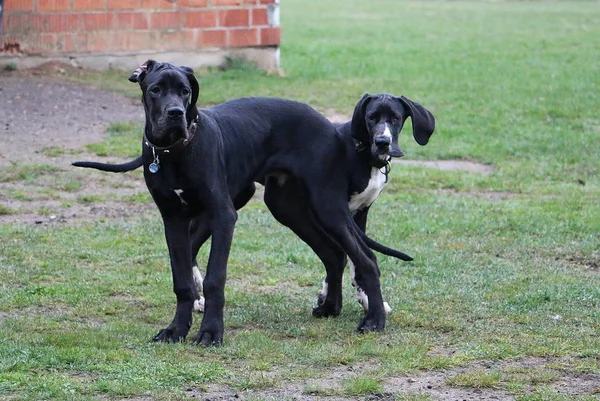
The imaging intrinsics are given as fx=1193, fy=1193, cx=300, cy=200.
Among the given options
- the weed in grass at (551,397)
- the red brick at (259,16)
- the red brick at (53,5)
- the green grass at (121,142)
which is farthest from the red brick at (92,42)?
the weed in grass at (551,397)

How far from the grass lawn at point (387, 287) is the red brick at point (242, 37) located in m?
0.57

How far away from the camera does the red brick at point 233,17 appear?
18219 mm

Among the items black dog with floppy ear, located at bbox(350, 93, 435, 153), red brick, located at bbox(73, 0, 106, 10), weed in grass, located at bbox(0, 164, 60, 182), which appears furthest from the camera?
red brick, located at bbox(73, 0, 106, 10)

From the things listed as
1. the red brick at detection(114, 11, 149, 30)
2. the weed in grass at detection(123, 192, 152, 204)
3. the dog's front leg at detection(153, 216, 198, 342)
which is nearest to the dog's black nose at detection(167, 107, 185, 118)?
the dog's front leg at detection(153, 216, 198, 342)

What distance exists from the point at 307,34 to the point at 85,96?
13.2 metres

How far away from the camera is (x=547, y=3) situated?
46.4 meters

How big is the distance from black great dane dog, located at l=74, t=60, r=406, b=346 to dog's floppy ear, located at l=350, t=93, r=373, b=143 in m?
0.15

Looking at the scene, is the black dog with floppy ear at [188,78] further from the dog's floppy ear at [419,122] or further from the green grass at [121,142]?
the green grass at [121,142]

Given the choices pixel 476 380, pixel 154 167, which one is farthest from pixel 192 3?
pixel 476 380

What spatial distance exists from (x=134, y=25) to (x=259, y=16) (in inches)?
76.3

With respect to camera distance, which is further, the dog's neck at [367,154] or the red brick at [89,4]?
the red brick at [89,4]

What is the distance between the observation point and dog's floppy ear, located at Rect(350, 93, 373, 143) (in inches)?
305

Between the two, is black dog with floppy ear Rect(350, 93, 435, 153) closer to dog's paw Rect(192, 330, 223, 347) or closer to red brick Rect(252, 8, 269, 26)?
dog's paw Rect(192, 330, 223, 347)

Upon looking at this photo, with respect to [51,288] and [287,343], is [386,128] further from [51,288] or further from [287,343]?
[51,288]
